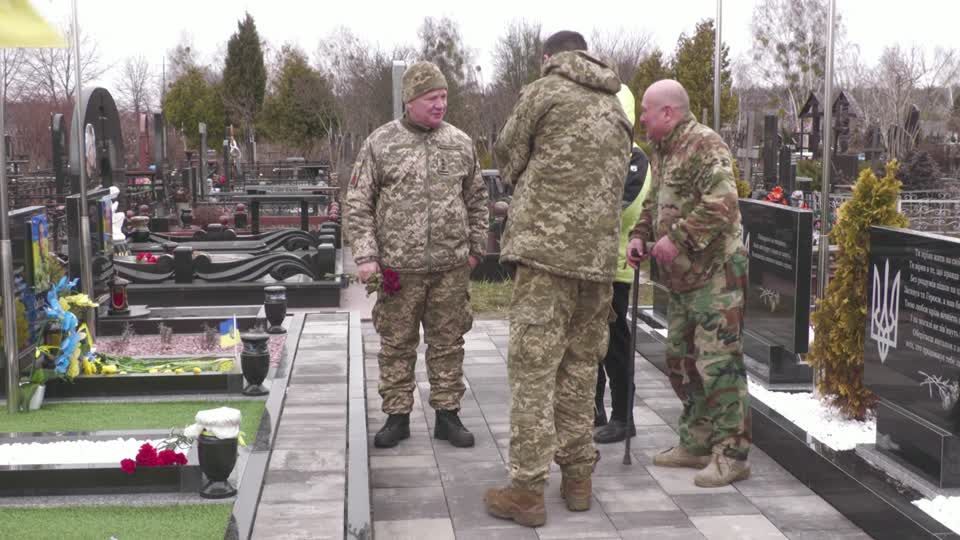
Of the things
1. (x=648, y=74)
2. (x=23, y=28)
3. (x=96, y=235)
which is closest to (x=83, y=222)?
(x=96, y=235)

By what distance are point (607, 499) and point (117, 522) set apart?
206cm

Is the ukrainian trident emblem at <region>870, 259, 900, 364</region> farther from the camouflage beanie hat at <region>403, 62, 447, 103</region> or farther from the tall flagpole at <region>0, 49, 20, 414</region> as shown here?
the tall flagpole at <region>0, 49, 20, 414</region>

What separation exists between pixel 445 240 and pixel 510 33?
3634 centimetres

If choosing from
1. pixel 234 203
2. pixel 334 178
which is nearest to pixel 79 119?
pixel 234 203

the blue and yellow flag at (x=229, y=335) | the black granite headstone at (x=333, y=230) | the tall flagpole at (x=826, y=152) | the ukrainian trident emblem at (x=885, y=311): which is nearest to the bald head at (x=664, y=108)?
the ukrainian trident emblem at (x=885, y=311)

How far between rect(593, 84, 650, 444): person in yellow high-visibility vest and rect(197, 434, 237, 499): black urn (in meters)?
2.02

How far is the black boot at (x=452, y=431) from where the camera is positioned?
219 inches

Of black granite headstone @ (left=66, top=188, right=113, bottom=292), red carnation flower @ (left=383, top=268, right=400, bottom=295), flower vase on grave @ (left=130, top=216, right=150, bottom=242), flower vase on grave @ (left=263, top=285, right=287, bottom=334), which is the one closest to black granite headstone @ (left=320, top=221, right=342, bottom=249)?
flower vase on grave @ (left=130, top=216, right=150, bottom=242)

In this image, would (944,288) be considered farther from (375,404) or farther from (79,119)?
(79,119)

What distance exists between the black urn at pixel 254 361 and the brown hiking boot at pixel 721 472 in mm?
2650

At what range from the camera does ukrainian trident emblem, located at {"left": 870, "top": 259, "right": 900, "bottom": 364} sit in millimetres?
4781

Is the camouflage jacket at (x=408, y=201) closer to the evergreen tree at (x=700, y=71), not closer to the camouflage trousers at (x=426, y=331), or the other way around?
the camouflage trousers at (x=426, y=331)

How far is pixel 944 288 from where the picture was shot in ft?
14.4

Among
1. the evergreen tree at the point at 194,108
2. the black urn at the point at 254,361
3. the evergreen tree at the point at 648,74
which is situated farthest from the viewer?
the evergreen tree at the point at 194,108
